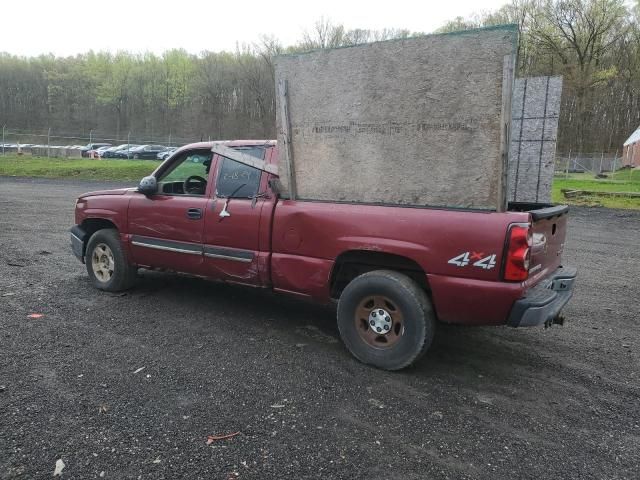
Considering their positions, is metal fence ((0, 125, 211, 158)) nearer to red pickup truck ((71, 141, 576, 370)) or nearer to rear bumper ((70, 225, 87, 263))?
rear bumper ((70, 225, 87, 263))

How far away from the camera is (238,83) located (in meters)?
72.2

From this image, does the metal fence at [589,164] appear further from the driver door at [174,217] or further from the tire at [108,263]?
the tire at [108,263]

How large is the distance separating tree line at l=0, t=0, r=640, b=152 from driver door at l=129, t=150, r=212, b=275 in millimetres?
42857

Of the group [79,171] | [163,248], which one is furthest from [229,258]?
[79,171]

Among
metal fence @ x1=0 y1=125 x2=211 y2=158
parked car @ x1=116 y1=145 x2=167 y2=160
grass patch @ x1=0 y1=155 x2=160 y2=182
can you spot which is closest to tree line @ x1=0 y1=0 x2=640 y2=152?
metal fence @ x1=0 y1=125 x2=211 y2=158

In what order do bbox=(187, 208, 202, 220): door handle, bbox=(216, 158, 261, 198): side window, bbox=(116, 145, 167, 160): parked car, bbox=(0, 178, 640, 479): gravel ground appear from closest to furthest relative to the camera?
bbox=(0, 178, 640, 479): gravel ground < bbox=(216, 158, 261, 198): side window < bbox=(187, 208, 202, 220): door handle < bbox=(116, 145, 167, 160): parked car

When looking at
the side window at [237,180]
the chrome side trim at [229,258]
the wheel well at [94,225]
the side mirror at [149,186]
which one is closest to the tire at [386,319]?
the chrome side trim at [229,258]

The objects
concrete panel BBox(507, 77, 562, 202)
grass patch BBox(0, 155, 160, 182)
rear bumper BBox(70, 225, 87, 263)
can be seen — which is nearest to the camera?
concrete panel BBox(507, 77, 562, 202)

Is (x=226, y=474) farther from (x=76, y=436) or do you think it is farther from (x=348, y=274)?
(x=348, y=274)

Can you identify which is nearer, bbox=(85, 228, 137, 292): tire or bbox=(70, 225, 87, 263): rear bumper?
bbox=(85, 228, 137, 292): tire

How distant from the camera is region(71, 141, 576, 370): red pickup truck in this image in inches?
139

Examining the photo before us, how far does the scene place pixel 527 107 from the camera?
4852 mm

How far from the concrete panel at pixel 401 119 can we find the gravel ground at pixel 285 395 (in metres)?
1.44

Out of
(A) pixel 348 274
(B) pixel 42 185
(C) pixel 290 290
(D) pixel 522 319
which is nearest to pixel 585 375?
(D) pixel 522 319
